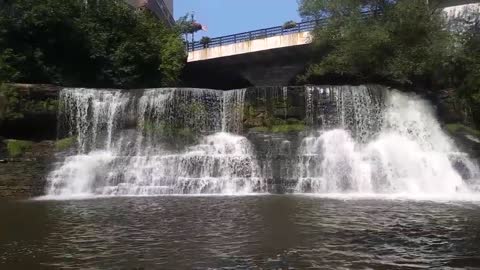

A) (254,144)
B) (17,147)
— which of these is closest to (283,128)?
(254,144)

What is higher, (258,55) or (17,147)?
(258,55)

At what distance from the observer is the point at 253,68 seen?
121 ft

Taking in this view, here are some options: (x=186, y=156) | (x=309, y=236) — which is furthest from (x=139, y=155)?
(x=309, y=236)

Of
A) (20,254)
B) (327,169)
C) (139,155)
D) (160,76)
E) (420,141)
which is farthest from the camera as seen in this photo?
(160,76)

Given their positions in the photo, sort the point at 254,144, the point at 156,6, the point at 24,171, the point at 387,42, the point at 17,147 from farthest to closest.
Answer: the point at 156,6
the point at 387,42
the point at 254,144
the point at 17,147
the point at 24,171

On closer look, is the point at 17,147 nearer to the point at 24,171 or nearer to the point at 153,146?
the point at 24,171

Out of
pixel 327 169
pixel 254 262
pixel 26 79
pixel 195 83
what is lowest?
pixel 254 262

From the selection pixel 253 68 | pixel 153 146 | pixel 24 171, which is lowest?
pixel 24 171

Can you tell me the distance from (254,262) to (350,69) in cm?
2199

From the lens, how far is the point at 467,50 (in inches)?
1026

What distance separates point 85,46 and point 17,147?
959 cm

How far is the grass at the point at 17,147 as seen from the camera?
20312 mm

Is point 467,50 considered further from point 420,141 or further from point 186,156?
point 186,156

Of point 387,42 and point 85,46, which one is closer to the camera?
point 387,42
